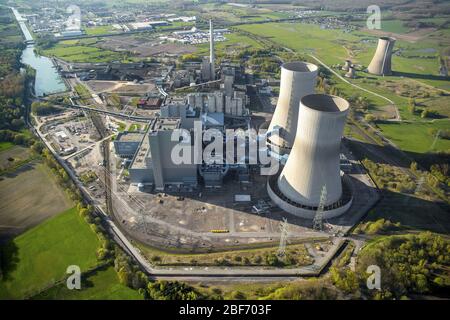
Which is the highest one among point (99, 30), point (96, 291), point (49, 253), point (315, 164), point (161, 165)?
point (99, 30)

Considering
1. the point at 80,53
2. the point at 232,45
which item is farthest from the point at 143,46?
the point at 232,45

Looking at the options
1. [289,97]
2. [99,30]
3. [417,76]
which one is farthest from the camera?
[99,30]

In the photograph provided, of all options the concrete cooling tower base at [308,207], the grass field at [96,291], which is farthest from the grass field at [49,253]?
the concrete cooling tower base at [308,207]

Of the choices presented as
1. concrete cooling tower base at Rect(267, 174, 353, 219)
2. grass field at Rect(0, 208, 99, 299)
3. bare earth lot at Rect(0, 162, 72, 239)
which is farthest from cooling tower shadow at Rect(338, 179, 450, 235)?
bare earth lot at Rect(0, 162, 72, 239)

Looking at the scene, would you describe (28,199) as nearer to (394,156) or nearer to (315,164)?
(315,164)

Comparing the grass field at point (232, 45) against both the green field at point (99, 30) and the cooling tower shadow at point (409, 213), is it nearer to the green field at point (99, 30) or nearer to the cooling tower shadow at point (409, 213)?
the green field at point (99, 30)

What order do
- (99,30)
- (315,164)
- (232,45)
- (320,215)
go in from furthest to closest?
1. (99,30)
2. (232,45)
3. (320,215)
4. (315,164)

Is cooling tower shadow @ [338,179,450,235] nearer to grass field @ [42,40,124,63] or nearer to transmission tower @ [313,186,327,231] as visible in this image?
transmission tower @ [313,186,327,231]
